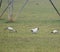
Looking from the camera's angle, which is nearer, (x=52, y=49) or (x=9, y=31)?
(x=52, y=49)

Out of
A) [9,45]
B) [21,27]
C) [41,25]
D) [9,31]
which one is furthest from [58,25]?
[9,45]

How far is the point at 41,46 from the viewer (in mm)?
10617

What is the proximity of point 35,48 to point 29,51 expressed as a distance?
0.48 meters

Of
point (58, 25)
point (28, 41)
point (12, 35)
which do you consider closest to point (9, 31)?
point (12, 35)

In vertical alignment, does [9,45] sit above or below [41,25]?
above

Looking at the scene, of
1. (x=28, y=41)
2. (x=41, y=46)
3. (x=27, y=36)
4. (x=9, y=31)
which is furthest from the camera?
(x=9, y=31)

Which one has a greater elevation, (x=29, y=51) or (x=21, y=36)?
(x=29, y=51)

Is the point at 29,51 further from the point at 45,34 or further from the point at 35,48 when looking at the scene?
the point at 45,34

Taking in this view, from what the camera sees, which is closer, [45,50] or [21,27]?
[45,50]

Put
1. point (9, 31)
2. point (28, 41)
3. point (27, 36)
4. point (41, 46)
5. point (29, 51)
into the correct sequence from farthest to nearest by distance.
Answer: point (9, 31)
point (27, 36)
point (28, 41)
point (41, 46)
point (29, 51)

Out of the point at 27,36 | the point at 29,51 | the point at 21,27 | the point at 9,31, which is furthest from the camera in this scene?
the point at 21,27

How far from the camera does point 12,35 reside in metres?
12.8

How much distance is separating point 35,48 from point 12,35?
2779 mm

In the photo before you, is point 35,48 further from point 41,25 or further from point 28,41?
point 41,25
